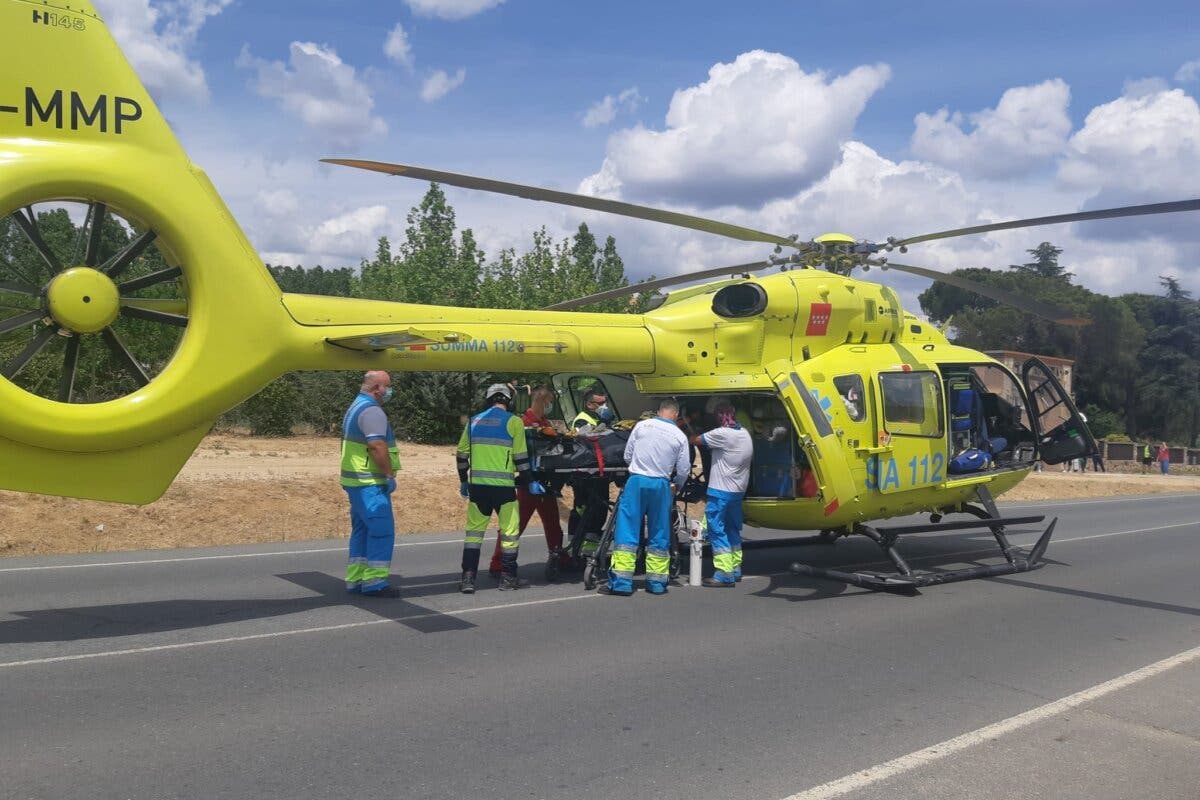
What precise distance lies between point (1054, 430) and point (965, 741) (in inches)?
284

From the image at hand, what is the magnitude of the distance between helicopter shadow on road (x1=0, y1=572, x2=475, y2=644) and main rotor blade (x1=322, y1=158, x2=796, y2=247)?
3334 millimetres

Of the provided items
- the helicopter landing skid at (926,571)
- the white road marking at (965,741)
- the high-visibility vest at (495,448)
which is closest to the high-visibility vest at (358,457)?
the high-visibility vest at (495,448)

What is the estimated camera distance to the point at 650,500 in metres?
8.34

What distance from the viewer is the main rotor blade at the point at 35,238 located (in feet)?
19.7

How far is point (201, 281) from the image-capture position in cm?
648

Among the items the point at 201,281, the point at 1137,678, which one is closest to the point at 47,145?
the point at 201,281

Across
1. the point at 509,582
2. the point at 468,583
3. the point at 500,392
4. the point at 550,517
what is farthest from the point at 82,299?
the point at 550,517

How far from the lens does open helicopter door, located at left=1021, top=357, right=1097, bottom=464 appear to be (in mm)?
10789

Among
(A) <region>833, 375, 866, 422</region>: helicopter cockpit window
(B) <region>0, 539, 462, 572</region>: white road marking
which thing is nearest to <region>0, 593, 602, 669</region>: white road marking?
(A) <region>833, 375, 866, 422</region>: helicopter cockpit window

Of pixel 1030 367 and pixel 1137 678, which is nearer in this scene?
pixel 1137 678

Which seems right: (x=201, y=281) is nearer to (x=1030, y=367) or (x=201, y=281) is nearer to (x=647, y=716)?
(x=647, y=716)

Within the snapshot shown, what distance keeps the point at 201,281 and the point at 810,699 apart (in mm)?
4842

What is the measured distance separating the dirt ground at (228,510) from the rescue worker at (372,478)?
15.6 feet

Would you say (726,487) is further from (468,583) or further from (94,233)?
(94,233)
